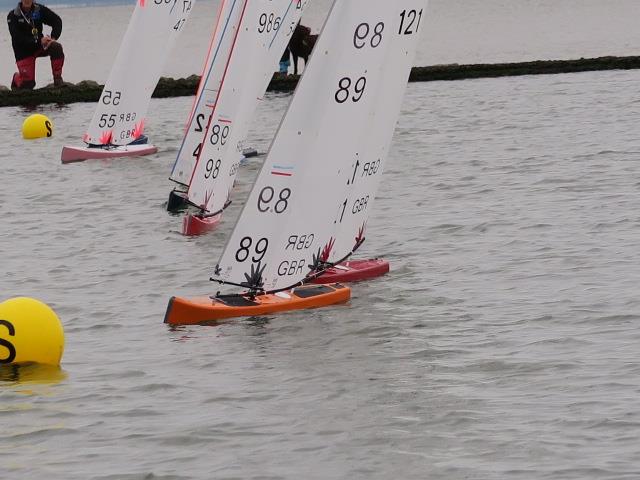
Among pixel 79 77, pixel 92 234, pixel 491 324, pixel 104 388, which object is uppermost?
pixel 491 324

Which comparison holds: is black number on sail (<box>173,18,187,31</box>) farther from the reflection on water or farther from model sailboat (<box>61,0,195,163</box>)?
the reflection on water

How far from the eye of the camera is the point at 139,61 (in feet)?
88.6

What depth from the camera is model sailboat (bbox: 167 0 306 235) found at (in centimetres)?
1797

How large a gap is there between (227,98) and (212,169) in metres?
1.09

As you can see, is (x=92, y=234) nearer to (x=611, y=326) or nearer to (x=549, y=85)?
(x=611, y=326)

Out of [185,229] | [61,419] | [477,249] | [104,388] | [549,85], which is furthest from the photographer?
[549,85]

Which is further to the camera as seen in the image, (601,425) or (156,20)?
(156,20)

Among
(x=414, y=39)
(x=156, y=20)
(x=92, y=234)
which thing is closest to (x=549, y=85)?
(x=156, y=20)

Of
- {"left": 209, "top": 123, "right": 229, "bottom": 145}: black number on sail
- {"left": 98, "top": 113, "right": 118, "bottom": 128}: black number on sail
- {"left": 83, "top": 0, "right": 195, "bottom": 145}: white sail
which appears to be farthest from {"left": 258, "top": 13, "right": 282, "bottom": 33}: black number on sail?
{"left": 98, "top": 113, "right": 118, "bottom": 128}: black number on sail

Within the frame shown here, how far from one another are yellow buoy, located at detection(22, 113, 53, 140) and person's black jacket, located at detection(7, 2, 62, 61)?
316cm

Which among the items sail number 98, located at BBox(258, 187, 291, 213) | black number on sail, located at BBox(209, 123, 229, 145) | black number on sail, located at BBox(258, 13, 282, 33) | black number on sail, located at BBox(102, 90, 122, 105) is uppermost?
black number on sail, located at BBox(258, 13, 282, 33)

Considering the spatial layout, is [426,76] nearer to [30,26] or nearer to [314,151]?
[30,26]

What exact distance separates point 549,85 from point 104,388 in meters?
25.1

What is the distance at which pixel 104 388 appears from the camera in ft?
40.8
